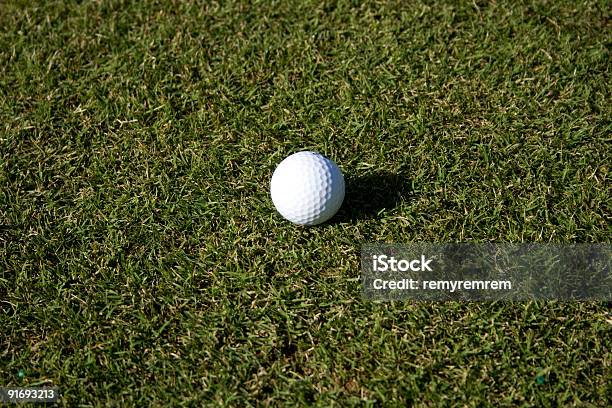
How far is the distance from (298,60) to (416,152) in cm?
123

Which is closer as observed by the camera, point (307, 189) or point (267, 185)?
point (307, 189)

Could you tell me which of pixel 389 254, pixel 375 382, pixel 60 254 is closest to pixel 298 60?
pixel 389 254

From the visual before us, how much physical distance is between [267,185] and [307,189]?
485 millimetres

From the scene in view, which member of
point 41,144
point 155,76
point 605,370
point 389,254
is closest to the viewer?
point 605,370

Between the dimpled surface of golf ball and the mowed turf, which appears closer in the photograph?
the mowed turf

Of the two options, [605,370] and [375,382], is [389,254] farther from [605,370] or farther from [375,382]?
[605,370]

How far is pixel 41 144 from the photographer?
4.27 m

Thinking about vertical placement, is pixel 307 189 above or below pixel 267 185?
above

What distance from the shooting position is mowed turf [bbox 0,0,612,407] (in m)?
3.23

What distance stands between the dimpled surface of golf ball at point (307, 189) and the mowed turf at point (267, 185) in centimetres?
15

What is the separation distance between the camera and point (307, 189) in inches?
140

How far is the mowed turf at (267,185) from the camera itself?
3.23 metres

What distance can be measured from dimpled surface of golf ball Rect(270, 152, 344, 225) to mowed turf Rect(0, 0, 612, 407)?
0.15 meters

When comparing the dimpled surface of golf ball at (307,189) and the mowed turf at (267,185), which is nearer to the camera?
the mowed turf at (267,185)
